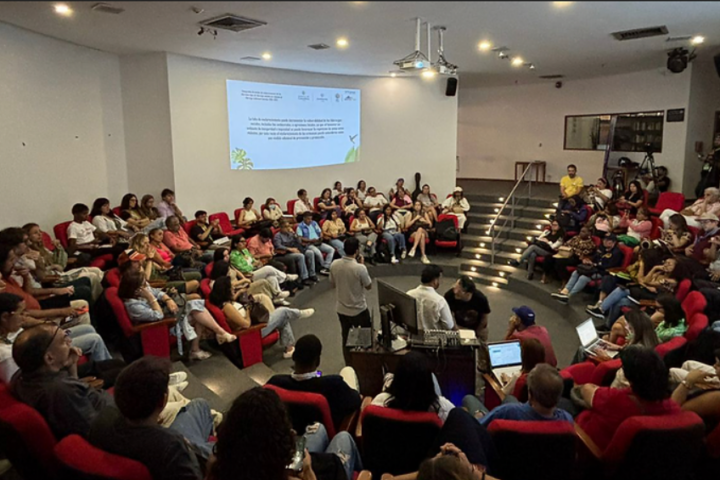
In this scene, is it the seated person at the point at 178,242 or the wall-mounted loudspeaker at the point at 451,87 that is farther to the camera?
the wall-mounted loudspeaker at the point at 451,87

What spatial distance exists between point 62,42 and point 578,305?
7.54 meters

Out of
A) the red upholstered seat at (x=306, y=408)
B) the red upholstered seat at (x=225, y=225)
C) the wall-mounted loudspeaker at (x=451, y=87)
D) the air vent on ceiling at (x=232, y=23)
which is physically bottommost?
the red upholstered seat at (x=306, y=408)

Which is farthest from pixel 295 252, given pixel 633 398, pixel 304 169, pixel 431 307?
pixel 633 398

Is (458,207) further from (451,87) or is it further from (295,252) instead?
(295,252)

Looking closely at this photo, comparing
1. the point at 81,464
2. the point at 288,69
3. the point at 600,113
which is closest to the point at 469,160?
the point at 600,113

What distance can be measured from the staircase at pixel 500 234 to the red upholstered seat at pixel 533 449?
604 cm

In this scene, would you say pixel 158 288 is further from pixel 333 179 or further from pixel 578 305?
pixel 333 179

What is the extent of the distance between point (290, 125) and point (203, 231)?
3067 millimetres

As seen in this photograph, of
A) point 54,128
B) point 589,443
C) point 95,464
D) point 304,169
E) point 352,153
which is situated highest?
point 54,128

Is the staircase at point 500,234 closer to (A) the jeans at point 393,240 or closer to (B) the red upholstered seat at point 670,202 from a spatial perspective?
(A) the jeans at point 393,240

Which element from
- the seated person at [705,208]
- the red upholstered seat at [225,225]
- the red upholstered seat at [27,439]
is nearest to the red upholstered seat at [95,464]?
the red upholstered seat at [27,439]

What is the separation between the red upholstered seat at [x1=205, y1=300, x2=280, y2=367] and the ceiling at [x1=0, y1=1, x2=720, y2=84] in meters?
2.60

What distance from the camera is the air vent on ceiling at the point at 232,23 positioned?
16.6 ft

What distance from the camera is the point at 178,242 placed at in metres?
6.67
